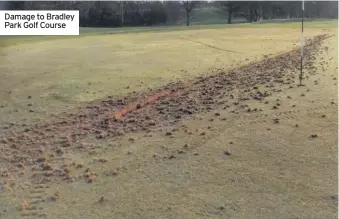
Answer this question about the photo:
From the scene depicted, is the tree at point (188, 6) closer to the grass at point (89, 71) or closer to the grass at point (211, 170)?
the grass at point (89, 71)

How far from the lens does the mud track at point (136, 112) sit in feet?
28.2

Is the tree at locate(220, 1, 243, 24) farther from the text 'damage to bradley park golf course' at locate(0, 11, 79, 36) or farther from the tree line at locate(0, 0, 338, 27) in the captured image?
the text 'damage to bradley park golf course' at locate(0, 11, 79, 36)

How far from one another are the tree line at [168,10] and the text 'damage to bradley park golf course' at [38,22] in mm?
44603

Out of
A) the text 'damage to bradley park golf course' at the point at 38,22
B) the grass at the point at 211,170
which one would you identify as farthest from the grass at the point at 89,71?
the text 'damage to bradley park golf course' at the point at 38,22

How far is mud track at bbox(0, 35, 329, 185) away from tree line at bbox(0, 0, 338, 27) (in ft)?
155

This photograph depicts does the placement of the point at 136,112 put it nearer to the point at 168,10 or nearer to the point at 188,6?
the point at 168,10

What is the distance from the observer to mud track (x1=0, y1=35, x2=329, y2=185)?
28.2 ft

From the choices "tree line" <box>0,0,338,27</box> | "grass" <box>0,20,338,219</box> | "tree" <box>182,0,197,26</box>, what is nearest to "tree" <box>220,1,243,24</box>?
"tree line" <box>0,0,338,27</box>

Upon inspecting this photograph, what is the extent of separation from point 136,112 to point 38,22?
506cm

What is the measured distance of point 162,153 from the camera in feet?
26.3

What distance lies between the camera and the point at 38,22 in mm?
13523

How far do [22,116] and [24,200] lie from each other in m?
5.33

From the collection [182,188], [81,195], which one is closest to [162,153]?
[182,188]

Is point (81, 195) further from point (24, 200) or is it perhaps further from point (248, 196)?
point (248, 196)
